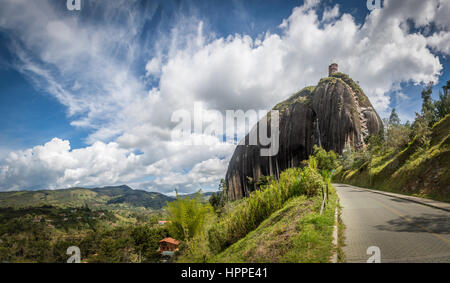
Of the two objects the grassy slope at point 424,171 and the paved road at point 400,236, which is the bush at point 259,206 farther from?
the grassy slope at point 424,171

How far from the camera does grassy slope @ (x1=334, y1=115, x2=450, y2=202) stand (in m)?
12.5

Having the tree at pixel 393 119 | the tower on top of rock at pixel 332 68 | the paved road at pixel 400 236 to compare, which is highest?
the tower on top of rock at pixel 332 68

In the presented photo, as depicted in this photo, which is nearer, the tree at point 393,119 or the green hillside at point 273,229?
the green hillside at point 273,229

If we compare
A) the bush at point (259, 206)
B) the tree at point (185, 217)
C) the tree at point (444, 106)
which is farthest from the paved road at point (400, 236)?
the tree at point (444, 106)

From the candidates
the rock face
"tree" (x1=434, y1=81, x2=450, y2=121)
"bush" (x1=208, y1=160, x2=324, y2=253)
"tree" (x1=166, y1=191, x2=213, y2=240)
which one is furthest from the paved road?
the rock face

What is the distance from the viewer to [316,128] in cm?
5338

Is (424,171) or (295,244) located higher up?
(424,171)

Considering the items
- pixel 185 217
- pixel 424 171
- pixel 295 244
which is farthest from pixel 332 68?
pixel 295 244

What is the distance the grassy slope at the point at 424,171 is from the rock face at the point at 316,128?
2560cm

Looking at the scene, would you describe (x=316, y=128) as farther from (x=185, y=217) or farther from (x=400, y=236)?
(x=185, y=217)

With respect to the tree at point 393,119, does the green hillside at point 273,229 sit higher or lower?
lower

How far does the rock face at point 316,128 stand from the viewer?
47500mm

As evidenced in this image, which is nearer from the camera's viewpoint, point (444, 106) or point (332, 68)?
point (444, 106)

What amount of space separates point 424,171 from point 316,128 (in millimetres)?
40454
